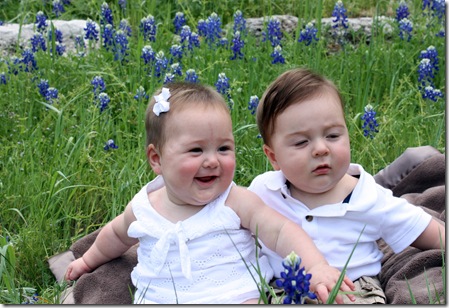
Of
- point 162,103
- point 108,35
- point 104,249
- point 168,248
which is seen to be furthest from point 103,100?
point 168,248

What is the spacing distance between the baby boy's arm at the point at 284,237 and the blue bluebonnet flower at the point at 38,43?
2.56 m

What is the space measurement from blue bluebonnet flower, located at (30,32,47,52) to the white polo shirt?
8.58 feet

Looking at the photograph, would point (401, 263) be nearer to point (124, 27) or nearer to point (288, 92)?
point (288, 92)

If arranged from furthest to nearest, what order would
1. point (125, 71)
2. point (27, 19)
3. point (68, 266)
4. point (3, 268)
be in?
point (27, 19) < point (125, 71) < point (68, 266) < point (3, 268)

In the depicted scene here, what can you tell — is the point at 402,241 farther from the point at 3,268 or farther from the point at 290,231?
the point at 3,268

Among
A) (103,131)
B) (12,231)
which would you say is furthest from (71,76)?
(12,231)

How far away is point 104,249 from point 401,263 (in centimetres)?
113

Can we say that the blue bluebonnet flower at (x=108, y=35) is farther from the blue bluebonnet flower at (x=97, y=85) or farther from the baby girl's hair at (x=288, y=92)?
the baby girl's hair at (x=288, y=92)

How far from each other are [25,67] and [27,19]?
1456mm

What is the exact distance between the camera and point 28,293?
3.67 metres

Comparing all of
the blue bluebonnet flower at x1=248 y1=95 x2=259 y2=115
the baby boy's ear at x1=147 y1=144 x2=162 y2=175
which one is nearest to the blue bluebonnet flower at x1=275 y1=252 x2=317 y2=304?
the baby boy's ear at x1=147 y1=144 x2=162 y2=175

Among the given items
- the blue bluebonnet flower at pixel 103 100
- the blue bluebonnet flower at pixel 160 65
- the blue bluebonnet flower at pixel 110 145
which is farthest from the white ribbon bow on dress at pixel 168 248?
the blue bluebonnet flower at pixel 160 65

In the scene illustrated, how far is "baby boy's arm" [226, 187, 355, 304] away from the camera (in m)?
2.94

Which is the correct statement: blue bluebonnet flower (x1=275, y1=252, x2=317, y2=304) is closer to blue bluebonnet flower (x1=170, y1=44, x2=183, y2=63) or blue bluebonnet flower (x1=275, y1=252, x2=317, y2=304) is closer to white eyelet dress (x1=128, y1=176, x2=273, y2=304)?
white eyelet dress (x1=128, y1=176, x2=273, y2=304)
